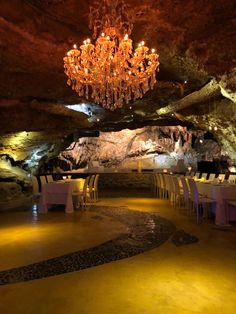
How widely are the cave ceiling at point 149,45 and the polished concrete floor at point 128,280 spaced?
4.07 meters

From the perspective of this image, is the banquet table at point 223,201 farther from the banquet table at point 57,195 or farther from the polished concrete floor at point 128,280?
the banquet table at point 57,195

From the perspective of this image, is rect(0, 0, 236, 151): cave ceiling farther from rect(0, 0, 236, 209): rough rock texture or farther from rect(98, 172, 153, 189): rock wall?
rect(98, 172, 153, 189): rock wall

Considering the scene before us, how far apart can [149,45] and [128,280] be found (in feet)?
18.9

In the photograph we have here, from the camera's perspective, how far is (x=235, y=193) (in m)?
6.57

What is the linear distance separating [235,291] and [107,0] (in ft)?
16.5

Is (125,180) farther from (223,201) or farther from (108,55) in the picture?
(108,55)

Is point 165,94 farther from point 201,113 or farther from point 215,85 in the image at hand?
point 215,85

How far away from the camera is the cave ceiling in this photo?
6.13 meters

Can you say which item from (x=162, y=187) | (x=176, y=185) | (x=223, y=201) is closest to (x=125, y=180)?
(x=162, y=187)

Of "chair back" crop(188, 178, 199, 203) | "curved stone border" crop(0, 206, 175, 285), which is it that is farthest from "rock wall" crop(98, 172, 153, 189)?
"curved stone border" crop(0, 206, 175, 285)

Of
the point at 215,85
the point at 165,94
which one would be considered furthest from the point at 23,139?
the point at 215,85

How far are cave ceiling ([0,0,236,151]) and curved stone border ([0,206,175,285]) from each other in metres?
3.99

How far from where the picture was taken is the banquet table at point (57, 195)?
8.61m

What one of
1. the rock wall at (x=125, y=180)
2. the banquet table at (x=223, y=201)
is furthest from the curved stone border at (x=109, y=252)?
the rock wall at (x=125, y=180)
